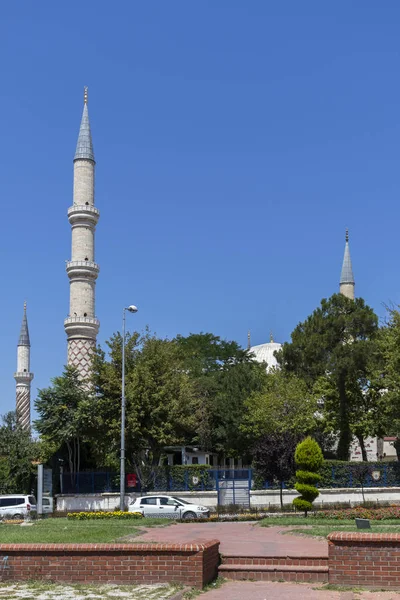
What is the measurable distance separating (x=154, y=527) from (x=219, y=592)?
Answer: 1098 cm

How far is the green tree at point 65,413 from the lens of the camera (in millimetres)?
41234

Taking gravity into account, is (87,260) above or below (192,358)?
above

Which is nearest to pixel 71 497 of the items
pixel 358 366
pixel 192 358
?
pixel 358 366

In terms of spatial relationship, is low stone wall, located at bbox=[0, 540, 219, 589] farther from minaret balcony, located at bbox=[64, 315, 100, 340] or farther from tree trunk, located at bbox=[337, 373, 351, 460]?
minaret balcony, located at bbox=[64, 315, 100, 340]

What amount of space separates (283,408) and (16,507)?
18.9 m

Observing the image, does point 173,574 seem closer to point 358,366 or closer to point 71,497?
point 71,497

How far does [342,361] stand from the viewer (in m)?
→ 43.9

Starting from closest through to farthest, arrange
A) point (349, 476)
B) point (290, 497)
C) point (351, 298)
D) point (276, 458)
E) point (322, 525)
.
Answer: point (322, 525), point (276, 458), point (290, 497), point (349, 476), point (351, 298)

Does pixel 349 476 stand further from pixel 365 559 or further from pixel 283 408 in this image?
pixel 365 559

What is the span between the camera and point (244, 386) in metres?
56.6

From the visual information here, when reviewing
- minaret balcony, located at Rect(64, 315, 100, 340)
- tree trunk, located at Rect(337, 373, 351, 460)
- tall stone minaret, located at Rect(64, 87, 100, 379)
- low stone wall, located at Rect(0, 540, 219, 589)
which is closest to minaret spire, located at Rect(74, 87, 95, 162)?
tall stone minaret, located at Rect(64, 87, 100, 379)

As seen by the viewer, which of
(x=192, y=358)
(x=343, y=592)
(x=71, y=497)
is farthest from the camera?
(x=192, y=358)

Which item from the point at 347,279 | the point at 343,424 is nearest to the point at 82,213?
the point at 343,424

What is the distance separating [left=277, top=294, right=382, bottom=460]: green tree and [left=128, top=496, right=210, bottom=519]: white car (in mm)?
16164
